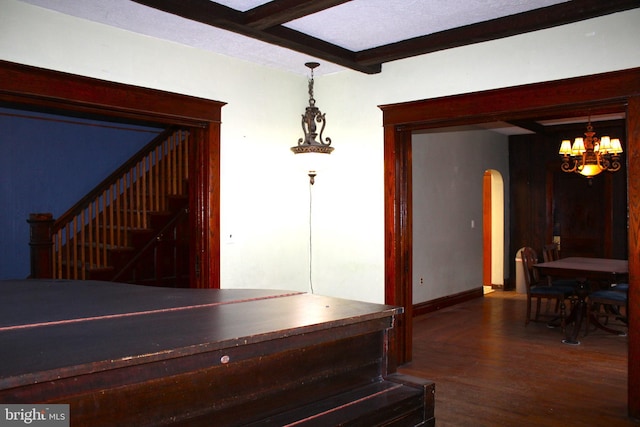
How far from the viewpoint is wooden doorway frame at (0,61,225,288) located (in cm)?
332

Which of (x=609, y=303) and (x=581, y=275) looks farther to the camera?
(x=581, y=275)

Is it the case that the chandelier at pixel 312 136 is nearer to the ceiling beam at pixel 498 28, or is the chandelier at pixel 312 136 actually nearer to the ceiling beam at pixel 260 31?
the ceiling beam at pixel 260 31

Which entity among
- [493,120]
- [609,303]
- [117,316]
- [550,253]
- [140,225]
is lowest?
[609,303]

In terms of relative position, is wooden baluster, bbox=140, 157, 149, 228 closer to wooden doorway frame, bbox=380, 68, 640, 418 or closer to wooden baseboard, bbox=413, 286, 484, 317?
wooden doorway frame, bbox=380, 68, 640, 418

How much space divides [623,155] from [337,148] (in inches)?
247

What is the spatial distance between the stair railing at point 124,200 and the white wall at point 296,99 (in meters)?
2.27

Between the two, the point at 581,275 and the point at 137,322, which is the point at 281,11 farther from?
the point at 581,275

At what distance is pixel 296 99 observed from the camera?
199 inches

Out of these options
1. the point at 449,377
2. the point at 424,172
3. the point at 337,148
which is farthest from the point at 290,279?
the point at 424,172

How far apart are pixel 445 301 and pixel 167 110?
5170 millimetres

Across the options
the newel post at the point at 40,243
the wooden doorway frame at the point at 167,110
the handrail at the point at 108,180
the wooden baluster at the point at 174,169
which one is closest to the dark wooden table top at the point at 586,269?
the wooden doorway frame at the point at 167,110

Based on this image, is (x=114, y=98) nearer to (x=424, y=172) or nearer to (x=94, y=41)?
(x=94, y=41)

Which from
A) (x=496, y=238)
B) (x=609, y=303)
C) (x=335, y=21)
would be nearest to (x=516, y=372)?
(x=609, y=303)

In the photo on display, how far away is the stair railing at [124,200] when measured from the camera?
20.1ft
